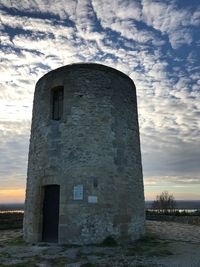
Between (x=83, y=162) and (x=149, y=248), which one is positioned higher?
(x=83, y=162)

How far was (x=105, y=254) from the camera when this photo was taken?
7625 millimetres

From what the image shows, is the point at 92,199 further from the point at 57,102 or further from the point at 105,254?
the point at 57,102

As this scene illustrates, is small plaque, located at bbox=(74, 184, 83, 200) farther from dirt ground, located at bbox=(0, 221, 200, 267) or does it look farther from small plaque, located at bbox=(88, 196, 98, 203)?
dirt ground, located at bbox=(0, 221, 200, 267)

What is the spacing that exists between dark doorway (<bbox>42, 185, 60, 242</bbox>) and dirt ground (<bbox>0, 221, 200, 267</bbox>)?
2.29 ft

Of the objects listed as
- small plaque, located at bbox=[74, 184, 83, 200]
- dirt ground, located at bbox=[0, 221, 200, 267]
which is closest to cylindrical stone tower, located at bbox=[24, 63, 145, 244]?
small plaque, located at bbox=[74, 184, 83, 200]

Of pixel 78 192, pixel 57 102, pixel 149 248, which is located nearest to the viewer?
pixel 149 248

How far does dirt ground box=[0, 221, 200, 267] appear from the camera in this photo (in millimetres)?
6547

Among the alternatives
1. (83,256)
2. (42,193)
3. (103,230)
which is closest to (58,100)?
(42,193)

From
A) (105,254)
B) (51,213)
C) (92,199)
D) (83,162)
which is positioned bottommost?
(105,254)

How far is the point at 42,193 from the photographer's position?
10008 mm

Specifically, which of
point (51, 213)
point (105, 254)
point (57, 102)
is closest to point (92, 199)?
point (51, 213)

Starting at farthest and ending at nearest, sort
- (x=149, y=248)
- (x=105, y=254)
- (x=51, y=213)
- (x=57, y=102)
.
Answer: (x=57, y=102)
(x=51, y=213)
(x=149, y=248)
(x=105, y=254)

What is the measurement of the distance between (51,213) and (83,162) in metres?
2.18

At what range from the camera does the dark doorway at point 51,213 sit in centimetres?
972
